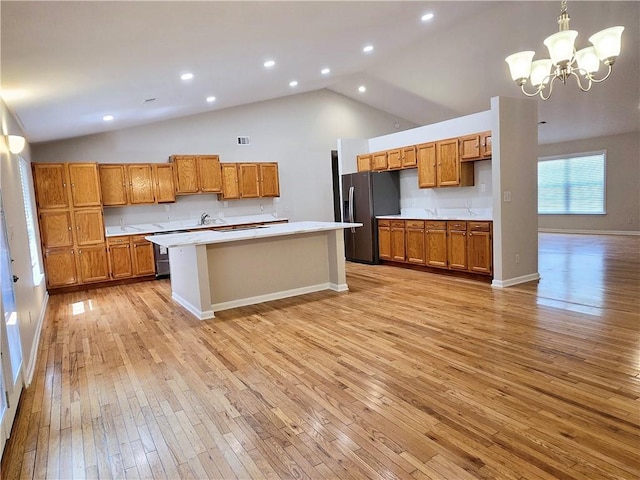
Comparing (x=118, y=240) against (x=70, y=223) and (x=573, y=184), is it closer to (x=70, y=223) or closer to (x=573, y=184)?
(x=70, y=223)

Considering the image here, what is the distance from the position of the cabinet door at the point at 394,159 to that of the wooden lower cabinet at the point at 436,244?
136 centimetres

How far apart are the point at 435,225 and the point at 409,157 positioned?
1.38m

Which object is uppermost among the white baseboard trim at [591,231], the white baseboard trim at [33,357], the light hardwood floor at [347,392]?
the white baseboard trim at [591,231]

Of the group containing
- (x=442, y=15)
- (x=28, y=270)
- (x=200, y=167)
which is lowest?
(x=28, y=270)

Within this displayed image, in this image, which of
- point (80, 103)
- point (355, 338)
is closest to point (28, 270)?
point (80, 103)

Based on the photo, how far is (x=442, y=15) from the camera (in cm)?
502

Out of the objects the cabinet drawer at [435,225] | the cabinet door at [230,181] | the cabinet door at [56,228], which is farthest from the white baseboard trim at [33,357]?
the cabinet drawer at [435,225]

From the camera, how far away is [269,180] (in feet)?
26.6

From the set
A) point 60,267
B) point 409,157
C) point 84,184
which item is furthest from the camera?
point 409,157

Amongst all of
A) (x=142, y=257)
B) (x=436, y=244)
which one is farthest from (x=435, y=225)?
(x=142, y=257)

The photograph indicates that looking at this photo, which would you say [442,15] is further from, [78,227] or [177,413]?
[78,227]

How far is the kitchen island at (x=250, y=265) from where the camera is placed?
454 cm

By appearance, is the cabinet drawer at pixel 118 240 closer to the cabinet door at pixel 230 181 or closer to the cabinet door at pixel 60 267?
the cabinet door at pixel 60 267

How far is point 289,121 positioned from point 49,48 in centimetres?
620
